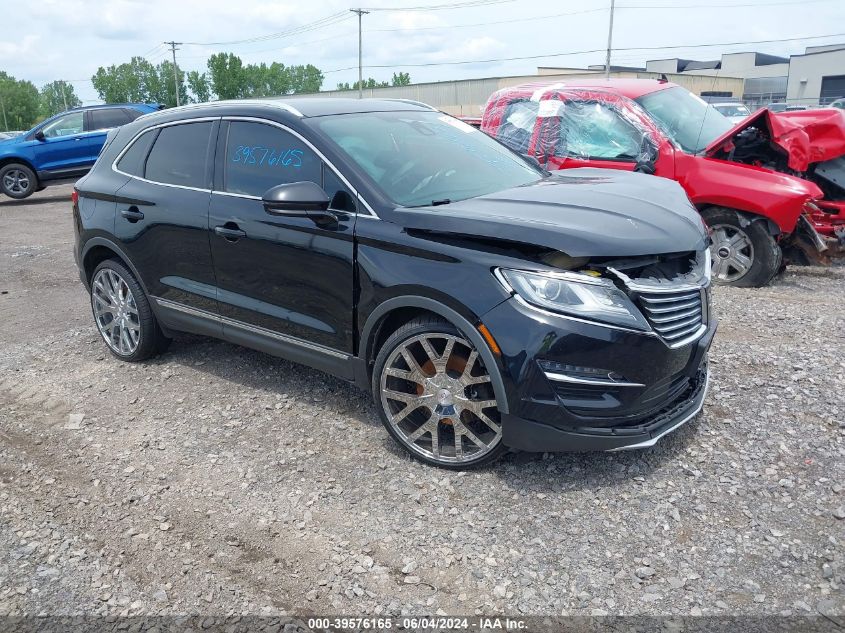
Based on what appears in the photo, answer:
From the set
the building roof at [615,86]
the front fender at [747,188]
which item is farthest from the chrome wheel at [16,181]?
the front fender at [747,188]

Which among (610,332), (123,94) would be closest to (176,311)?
(610,332)

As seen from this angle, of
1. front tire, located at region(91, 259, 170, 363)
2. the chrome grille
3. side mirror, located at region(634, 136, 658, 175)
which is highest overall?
side mirror, located at region(634, 136, 658, 175)

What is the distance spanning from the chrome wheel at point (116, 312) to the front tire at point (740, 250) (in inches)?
196

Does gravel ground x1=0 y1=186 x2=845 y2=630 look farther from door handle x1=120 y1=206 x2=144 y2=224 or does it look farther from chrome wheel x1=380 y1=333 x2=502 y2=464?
door handle x1=120 y1=206 x2=144 y2=224

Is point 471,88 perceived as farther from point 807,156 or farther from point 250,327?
point 250,327

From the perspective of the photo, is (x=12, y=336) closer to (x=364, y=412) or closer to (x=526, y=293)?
(x=364, y=412)

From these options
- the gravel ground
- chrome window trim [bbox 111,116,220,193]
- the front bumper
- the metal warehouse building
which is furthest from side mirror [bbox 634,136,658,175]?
the metal warehouse building

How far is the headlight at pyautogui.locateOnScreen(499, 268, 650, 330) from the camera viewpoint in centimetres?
309

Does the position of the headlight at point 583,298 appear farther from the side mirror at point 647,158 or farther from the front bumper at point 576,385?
the side mirror at point 647,158

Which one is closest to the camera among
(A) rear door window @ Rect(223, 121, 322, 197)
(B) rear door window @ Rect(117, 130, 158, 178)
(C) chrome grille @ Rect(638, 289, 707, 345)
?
(C) chrome grille @ Rect(638, 289, 707, 345)

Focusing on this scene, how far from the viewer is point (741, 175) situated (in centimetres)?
639

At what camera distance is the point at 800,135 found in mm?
6566

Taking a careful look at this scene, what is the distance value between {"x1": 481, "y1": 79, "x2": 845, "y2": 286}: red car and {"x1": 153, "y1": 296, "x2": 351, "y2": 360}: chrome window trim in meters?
3.10

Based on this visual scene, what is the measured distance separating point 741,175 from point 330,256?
4355mm
